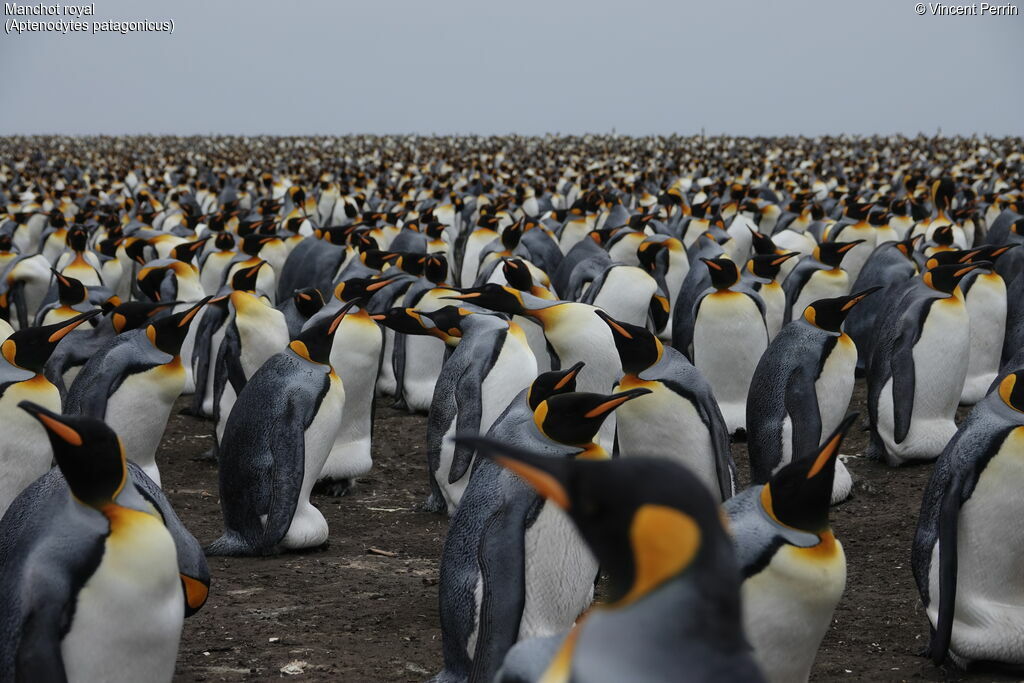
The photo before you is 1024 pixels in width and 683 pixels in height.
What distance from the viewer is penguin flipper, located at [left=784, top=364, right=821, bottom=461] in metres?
4.85

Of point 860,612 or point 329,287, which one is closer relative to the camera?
point 860,612

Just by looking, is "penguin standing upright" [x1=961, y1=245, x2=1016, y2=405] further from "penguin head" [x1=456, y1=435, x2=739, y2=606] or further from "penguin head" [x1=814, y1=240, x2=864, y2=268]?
"penguin head" [x1=456, y1=435, x2=739, y2=606]

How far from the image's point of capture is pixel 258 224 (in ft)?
36.3

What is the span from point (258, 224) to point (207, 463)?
518cm

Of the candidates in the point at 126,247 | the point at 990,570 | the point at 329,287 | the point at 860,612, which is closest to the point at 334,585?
the point at 860,612

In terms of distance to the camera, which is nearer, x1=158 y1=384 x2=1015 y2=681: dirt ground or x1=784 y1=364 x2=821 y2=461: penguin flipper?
x1=158 y1=384 x2=1015 y2=681: dirt ground

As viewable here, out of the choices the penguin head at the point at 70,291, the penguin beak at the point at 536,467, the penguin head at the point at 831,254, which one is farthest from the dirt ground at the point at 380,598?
the penguin beak at the point at 536,467

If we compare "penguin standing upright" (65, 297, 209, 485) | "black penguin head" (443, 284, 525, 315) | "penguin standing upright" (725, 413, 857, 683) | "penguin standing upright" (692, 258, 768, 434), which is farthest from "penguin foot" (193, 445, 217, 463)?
"penguin standing upright" (725, 413, 857, 683)

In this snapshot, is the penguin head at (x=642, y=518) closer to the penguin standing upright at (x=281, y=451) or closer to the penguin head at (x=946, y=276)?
the penguin standing upright at (x=281, y=451)

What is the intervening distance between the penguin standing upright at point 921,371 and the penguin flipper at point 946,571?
226cm

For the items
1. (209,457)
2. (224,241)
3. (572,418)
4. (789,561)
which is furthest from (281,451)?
(224,241)

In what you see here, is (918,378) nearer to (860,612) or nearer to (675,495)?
(860,612)

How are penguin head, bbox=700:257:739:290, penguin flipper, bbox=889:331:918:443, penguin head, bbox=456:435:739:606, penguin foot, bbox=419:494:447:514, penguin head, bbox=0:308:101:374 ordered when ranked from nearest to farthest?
penguin head, bbox=456:435:739:606 < penguin head, bbox=0:308:101:374 < penguin foot, bbox=419:494:447:514 < penguin flipper, bbox=889:331:918:443 < penguin head, bbox=700:257:739:290

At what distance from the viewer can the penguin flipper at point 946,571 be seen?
319 centimetres
